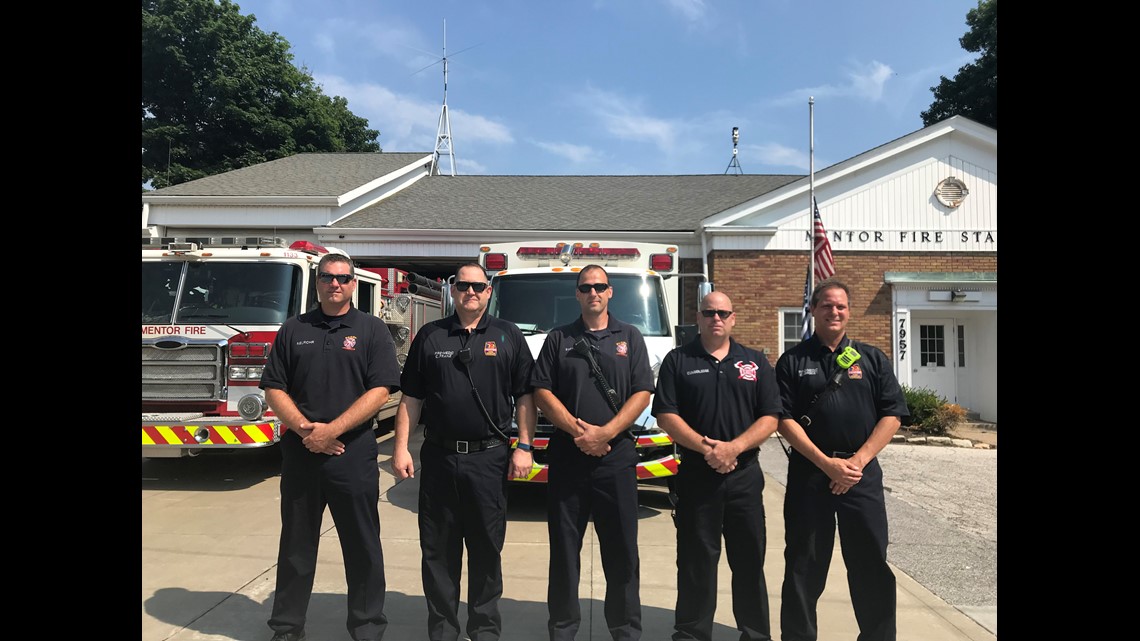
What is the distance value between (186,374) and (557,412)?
5.43 m

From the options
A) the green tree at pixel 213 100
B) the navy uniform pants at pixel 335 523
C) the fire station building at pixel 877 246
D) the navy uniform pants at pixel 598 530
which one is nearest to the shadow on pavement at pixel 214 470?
the navy uniform pants at pixel 335 523

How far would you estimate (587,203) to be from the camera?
17953mm

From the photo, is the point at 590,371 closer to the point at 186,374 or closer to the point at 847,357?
the point at 847,357

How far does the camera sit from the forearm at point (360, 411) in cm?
364

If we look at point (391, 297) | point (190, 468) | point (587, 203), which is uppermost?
point (587, 203)

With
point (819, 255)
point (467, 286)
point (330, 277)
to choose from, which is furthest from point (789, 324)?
point (330, 277)

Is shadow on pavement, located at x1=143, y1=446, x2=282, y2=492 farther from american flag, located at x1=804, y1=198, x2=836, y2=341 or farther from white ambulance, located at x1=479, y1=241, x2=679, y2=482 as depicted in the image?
american flag, located at x1=804, y1=198, x2=836, y2=341

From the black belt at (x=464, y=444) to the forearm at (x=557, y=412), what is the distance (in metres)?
0.33

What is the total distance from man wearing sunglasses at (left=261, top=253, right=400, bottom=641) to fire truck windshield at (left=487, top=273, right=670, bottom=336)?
10.1 feet

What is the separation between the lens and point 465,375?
375 centimetres

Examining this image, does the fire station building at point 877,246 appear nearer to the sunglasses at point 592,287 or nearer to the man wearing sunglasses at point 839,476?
the sunglasses at point 592,287
